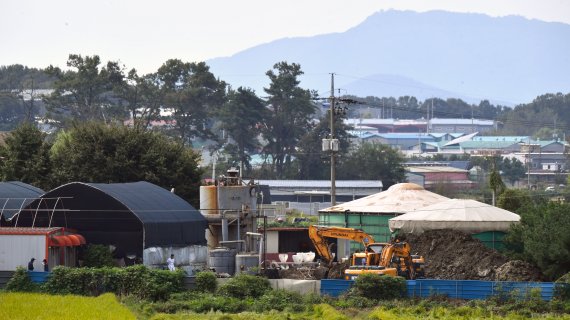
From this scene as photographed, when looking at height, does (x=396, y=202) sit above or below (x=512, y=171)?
below

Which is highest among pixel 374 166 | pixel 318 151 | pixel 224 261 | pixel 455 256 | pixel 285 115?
pixel 285 115

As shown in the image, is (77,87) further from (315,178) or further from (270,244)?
(270,244)

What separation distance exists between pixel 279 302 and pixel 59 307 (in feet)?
21.7

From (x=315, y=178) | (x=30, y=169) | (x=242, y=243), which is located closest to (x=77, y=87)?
(x=315, y=178)

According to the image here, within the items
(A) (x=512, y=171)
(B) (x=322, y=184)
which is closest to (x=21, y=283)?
(B) (x=322, y=184)

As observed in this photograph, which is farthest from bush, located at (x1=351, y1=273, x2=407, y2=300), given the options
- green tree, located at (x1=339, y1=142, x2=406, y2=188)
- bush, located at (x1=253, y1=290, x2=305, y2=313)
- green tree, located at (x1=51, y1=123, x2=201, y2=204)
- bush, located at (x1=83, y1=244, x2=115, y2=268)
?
green tree, located at (x1=339, y1=142, x2=406, y2=188)

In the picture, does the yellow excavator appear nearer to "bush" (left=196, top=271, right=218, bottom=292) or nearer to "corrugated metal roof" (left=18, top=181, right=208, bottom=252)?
"bush" (left=196, top=271, right=218, bottom=292)

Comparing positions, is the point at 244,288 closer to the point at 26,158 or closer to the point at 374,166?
the point at 26,158

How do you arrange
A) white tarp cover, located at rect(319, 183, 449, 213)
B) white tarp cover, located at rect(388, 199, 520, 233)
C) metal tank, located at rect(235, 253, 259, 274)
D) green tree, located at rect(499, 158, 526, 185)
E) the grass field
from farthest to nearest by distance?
green tree, located at rect(499, 158, 526, 185), white tarp cover, located at rect(319, 183, 449, 213), white tarp cover, located at rect(388, 199, 520, 233), metal tank, located at rect(235, 253, 259, 274), the grass field

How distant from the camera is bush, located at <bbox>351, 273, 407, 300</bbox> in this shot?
122ft

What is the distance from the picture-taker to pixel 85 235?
46.3 metres

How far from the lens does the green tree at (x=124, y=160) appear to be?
62.9 meters

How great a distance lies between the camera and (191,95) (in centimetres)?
13312

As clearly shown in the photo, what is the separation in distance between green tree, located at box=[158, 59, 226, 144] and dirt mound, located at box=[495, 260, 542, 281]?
92447 mm
